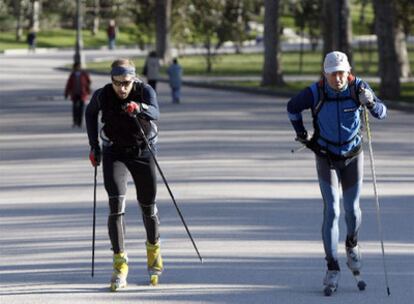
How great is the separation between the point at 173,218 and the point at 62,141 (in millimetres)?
12697

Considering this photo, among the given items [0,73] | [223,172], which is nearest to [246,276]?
[223,172]

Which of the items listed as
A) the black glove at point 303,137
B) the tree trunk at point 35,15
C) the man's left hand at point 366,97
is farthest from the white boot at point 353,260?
the tree trunk at point 35,15

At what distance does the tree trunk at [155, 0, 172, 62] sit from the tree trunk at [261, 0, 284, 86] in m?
14.9

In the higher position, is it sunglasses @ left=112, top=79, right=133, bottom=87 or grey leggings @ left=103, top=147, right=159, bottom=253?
sunglasses @ left=112, top=79, right=133, bottom=87

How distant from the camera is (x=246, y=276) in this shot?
11898mm

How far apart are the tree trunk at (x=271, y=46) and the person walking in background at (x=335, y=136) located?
38024 millimetres

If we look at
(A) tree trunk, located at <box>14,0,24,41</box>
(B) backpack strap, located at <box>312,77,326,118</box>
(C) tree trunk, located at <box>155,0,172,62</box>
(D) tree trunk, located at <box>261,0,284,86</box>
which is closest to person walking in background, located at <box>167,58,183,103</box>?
(D) tree trunk, located at <box>261,0,284,86</box>

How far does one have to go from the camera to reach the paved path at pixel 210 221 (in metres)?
11.3

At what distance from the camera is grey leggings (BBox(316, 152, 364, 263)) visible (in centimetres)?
1097

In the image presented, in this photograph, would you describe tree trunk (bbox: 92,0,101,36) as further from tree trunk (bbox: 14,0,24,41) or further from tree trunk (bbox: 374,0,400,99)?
tree trunk (bbox: 374,0,400,99)

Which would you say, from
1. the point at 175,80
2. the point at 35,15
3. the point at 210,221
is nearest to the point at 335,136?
the point at 210,221

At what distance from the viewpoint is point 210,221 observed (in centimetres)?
1551

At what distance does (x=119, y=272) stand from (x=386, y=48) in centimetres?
3048

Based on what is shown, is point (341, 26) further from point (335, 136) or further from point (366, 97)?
point (366, 97)
